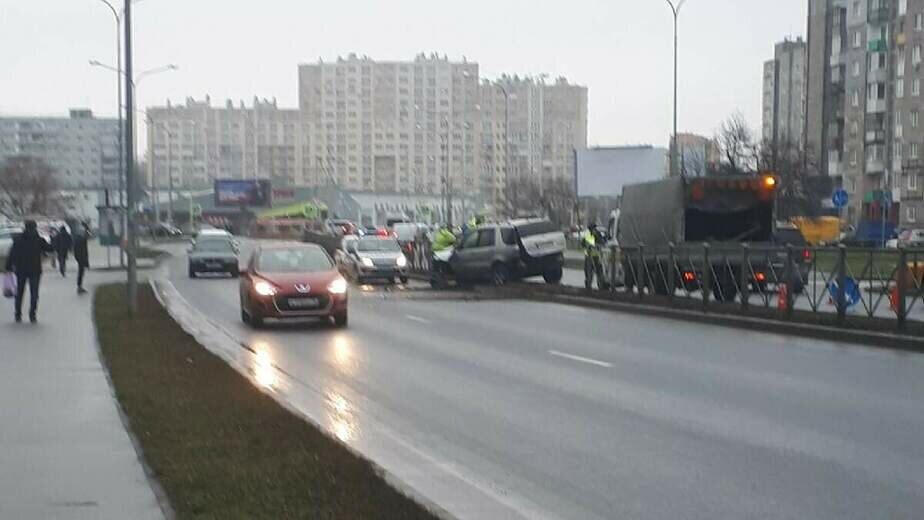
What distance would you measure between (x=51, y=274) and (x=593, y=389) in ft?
117

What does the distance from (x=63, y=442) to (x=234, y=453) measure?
5.44 feet

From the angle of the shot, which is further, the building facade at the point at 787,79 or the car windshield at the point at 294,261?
the building facade at the point at 787,79

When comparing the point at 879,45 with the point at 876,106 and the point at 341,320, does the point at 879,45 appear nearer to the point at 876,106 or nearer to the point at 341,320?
the point at 876,106

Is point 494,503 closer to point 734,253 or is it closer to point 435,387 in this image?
point 435,387

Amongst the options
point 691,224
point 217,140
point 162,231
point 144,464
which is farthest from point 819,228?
point 217,140

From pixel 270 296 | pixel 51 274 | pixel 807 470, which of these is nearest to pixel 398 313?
pixel 270 296

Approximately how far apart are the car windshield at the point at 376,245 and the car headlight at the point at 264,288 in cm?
1818

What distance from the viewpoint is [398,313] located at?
26.2m

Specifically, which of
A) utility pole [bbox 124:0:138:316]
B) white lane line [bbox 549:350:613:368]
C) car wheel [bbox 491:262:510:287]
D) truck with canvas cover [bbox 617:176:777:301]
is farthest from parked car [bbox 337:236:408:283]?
white lane line [bbox 549:350:613:368]

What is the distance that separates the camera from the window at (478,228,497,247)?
34.9 meters

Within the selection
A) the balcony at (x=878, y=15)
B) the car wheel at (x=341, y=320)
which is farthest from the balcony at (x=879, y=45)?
the car wheel at (x=341, y=320)

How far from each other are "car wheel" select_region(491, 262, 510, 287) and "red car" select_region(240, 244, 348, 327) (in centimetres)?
1204

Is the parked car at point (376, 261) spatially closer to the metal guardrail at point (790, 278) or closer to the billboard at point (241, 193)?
the metal guardrail at point (790, 278)

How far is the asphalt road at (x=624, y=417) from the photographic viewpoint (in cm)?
794
